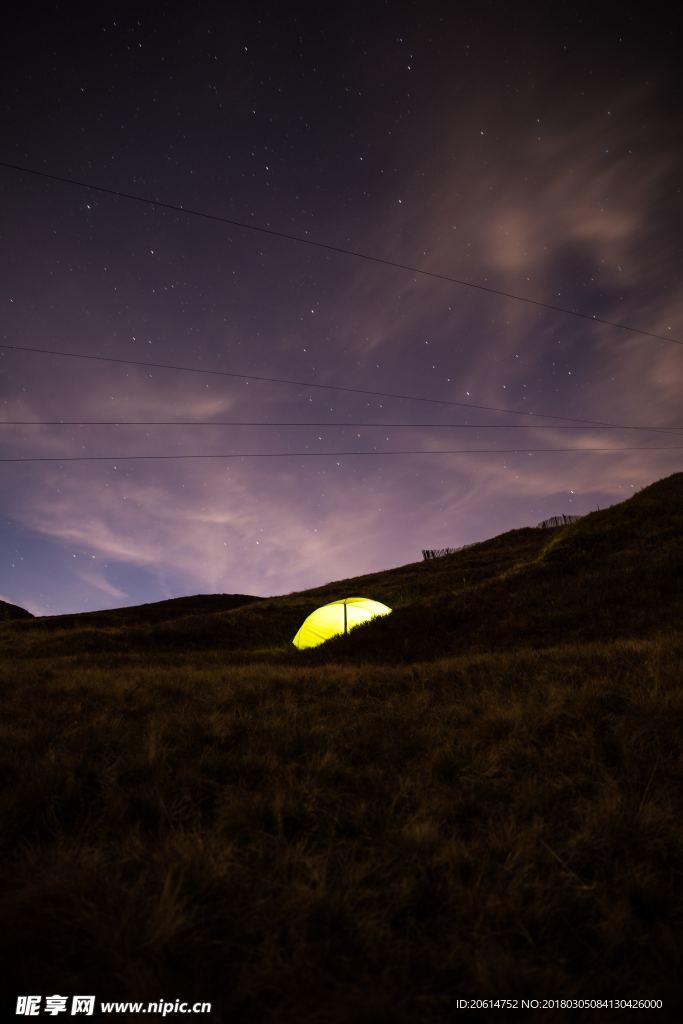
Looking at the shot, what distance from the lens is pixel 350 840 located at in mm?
3238

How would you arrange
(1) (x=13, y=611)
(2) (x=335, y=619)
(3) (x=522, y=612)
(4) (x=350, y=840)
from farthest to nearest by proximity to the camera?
(1) (x=13, y=611) → (2) (x=335, y=619) → (3) (x=522, y=612) → (4) (x=350, y=840)

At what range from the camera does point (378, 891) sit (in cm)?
272

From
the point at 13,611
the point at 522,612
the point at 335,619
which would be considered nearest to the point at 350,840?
the point at 522,612

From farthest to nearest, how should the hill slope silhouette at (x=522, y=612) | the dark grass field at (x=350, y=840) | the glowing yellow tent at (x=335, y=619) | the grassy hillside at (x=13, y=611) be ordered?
the grassy hillside at (x=13, y=611) → the glowing yellow tent at (x=335, y=619) → the hill slope silhouette at (x=522, y=612) → the dark grass field at (x=350, y=840)

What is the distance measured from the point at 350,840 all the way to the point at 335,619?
618 inches

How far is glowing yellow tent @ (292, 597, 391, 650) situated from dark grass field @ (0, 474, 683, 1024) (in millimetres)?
11444

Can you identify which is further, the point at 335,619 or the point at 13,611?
the point at 13,611

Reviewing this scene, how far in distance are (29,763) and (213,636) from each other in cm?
1854

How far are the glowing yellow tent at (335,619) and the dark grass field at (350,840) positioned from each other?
37.5 ft

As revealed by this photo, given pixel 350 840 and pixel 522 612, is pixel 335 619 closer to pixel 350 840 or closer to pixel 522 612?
pixel 522 612

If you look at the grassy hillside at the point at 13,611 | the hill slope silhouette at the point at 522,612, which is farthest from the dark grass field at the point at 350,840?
the grassy hillside at the point at 13,611

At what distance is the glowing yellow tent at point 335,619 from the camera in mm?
18516

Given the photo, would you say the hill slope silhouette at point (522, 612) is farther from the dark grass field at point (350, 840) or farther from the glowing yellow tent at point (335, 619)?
the dark grass field at point (350, 840)

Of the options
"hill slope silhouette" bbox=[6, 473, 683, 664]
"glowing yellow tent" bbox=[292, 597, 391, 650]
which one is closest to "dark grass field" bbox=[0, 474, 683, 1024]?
"hill slope silhouette" bbox=[6, 473, 683, 664]
